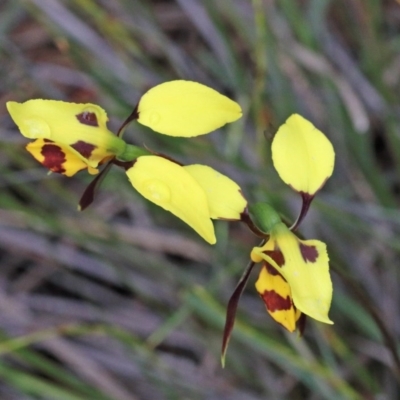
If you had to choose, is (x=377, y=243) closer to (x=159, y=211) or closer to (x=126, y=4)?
(x=159, y=211)

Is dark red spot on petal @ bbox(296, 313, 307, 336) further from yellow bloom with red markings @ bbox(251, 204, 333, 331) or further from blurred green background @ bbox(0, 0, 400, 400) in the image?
blurred green background @ bbox(0, 0, 400, 400)

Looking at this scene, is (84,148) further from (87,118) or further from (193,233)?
(193,233)

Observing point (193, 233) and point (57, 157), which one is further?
point (193, 233)

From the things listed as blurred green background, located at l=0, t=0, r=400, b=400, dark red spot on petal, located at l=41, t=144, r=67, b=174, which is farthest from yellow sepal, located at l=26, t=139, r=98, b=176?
blurred green background, located at l=0, t=0, r=400, b=400

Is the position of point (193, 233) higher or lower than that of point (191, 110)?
lower

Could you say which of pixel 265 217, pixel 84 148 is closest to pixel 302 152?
pixel 265 217

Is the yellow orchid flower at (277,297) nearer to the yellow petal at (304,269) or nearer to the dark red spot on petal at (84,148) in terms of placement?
the yellow petal at (304,269)

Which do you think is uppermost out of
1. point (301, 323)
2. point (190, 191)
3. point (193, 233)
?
point (190, 191)
